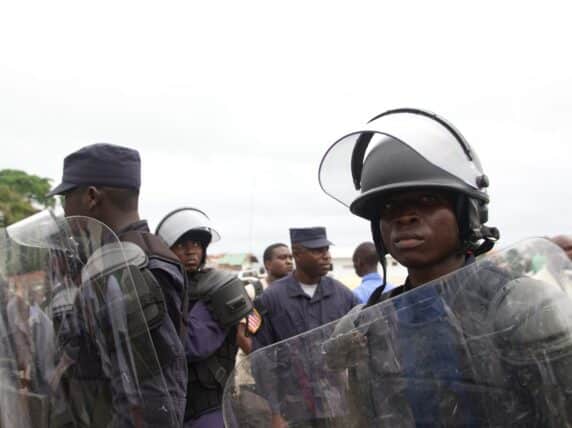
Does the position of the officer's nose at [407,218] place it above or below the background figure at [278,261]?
above

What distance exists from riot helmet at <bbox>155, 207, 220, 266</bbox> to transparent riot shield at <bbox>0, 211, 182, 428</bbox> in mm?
2350

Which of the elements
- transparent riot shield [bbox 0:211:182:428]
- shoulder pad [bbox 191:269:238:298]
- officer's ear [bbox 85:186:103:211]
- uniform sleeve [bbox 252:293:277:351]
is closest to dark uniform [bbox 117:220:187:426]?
officer's ear [bbox 85:186:103:211]

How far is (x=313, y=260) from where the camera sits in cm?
484

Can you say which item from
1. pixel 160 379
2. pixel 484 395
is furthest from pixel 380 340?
pixel 160 379

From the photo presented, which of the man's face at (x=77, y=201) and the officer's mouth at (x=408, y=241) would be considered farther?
the man's face at (x=77, y=201)

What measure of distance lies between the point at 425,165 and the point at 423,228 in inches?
6.0

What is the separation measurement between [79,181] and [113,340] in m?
0.92

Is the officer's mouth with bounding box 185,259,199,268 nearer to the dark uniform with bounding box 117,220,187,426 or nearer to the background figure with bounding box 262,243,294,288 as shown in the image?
the dark uniform with bounding box 117,220,187,426

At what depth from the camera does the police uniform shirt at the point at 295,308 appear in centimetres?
443

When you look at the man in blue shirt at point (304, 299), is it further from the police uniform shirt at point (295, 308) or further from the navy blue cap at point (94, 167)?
the navy blue cap at point (94, 167)

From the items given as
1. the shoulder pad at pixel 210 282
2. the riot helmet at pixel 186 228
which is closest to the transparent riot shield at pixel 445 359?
the shoulder pad at pixel 210 282

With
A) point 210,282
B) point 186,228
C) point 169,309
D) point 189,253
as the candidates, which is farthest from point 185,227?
point 169,309

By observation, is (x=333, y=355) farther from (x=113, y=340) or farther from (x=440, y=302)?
(x=113, y=340)

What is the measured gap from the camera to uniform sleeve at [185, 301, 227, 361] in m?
3.25
